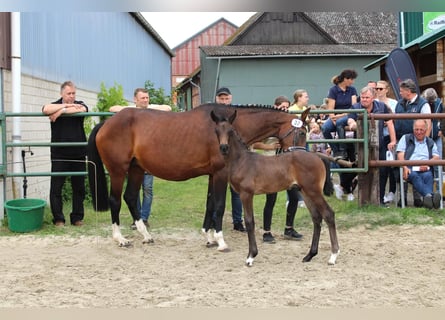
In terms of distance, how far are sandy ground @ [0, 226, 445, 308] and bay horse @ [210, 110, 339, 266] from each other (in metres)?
0.33

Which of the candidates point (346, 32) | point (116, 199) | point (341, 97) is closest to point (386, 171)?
point (341, 97)

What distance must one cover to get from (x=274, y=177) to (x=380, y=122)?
2.92m

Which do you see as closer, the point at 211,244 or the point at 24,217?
the point at 211,244

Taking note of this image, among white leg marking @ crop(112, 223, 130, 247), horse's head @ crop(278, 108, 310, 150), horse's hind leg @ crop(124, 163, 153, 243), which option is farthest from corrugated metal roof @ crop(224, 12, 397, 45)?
horse's head @ crop(278, 108, 310, 150)

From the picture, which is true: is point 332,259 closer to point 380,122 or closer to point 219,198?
point 219,198

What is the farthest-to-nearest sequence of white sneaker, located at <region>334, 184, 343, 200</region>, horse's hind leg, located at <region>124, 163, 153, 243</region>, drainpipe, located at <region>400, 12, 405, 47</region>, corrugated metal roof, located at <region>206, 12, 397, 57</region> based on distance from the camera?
corrugated metal roof, located at <region>206, 12, 397, 57</region> → drainpipe, located at <region>400, 12, 405, 47</region> → white sneaker, located at <region>334, 184, 343, 200</region> → horse's hind leg, located at <region>124, 163, 153, 243</region>

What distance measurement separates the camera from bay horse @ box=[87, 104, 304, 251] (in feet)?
17.3

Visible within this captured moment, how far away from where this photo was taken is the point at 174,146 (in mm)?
5430

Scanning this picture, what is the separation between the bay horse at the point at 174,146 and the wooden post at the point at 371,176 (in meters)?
2.02

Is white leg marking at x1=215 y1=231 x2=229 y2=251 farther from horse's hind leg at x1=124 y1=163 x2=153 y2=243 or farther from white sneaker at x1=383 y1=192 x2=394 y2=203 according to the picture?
white sneaker at x1=383 y1=192 x2=394 y2=203

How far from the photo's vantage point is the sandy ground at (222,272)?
143 inches

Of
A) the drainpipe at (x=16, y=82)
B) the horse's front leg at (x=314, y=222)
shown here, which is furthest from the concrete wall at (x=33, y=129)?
the horse's front leg at (x=314, y=222)

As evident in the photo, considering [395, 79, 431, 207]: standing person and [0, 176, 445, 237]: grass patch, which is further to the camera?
[395, 79, 431, 207]: standing person

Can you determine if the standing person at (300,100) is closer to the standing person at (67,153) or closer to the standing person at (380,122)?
the standing person at (380,122)
